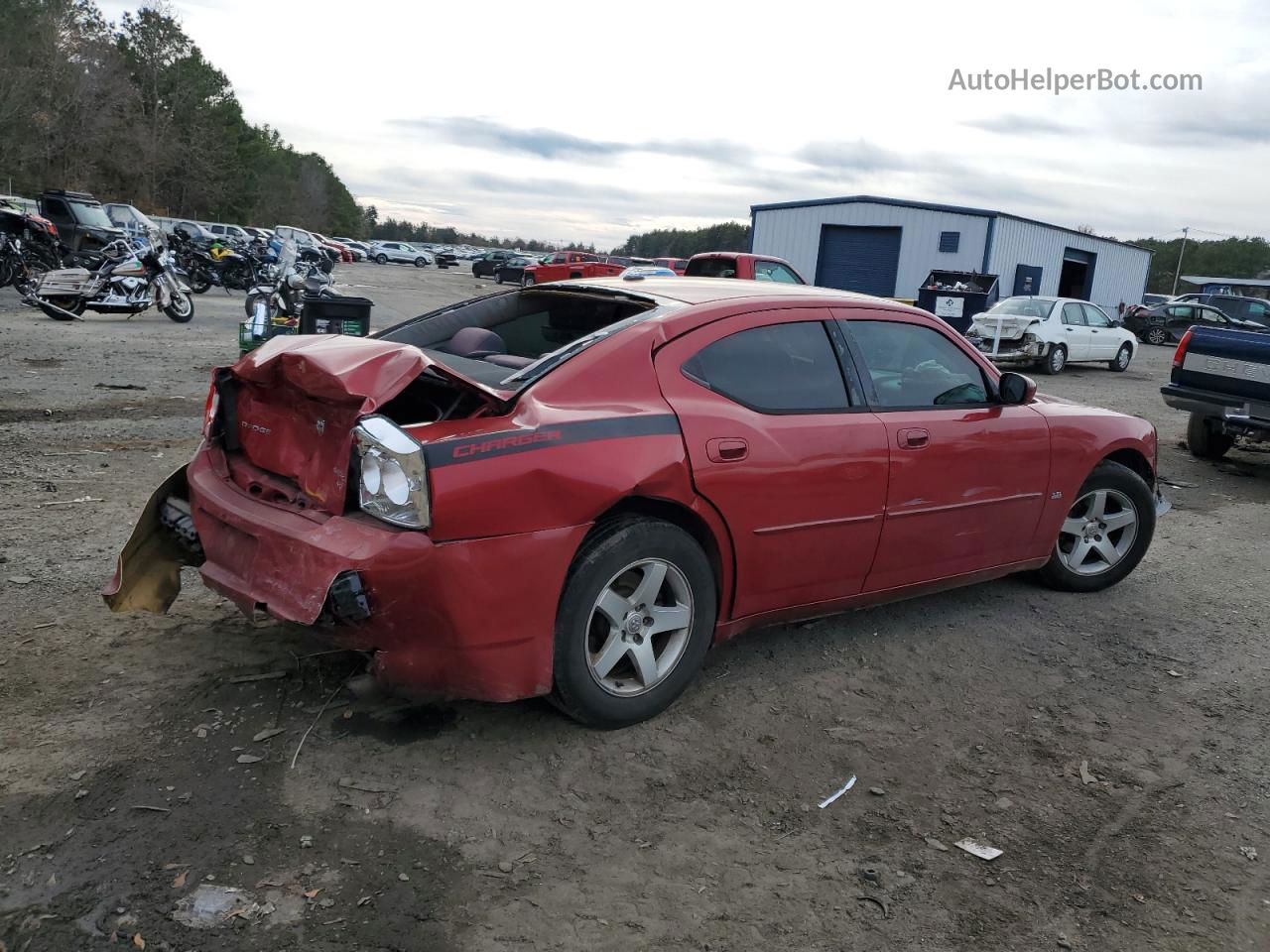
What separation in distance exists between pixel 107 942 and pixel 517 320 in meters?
3.01

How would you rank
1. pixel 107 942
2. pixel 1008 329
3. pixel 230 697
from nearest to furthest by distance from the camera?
pixel 107 942
pixel 230 697
pixel 1008 329

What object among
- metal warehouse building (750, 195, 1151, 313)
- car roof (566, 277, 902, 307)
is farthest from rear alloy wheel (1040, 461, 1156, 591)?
metal warehouse building (750, 195, 1151, 313)

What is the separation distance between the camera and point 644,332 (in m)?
3.56

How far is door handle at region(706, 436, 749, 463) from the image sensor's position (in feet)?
11.5

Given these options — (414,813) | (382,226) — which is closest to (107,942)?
(414,813)

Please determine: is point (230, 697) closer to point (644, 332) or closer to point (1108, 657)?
point (644, 332)

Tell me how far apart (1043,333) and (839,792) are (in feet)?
55.5

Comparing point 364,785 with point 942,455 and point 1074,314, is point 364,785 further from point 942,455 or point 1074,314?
point 1074,314

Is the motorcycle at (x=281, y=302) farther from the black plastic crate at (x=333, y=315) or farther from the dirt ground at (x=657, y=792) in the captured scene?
the dirt ground at (x=657, y=792)

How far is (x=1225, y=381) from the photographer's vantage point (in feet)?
30.0

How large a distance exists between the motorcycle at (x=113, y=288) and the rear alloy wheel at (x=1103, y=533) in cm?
1458

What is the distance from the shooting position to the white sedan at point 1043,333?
18156mm

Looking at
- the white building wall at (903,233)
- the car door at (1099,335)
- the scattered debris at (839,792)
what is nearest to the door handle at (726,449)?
the scattered debris at (839,792)

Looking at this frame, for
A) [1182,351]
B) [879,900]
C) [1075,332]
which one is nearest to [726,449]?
[879,900]
